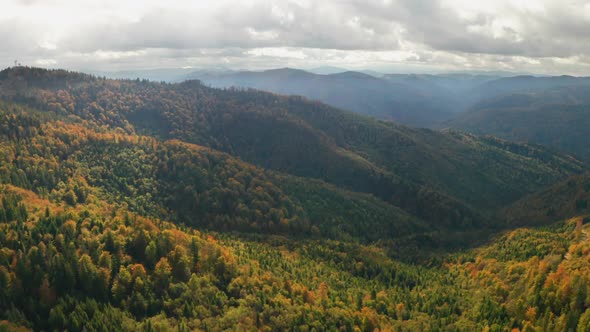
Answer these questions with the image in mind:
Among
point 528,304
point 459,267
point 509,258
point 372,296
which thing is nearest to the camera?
point 528,304

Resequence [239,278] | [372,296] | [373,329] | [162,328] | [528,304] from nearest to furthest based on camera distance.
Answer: [162,328], [528,304], [373,329], [239,278], [372,296]

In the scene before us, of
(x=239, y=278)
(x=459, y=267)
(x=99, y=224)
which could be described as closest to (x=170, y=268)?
(x=239, y=278)

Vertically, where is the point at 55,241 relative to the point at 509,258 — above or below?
above

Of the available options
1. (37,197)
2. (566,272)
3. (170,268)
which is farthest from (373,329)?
(37,197)

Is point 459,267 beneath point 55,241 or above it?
beneath

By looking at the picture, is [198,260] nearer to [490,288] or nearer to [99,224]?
[99,224]

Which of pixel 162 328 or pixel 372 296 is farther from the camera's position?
pixel 372 296

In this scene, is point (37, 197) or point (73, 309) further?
point (37, 197)

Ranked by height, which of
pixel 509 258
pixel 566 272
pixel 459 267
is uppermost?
pixel 566 272

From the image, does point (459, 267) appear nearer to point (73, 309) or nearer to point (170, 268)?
point (170, 268)
